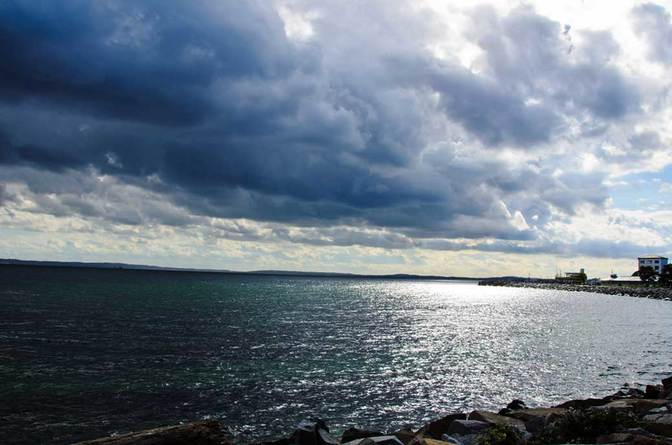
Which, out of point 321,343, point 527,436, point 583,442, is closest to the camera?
point 583,442

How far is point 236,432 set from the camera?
76.0 feet

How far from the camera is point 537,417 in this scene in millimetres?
21109

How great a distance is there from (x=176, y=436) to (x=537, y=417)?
14776mm

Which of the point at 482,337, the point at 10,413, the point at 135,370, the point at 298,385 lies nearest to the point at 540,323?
the point at 482,337

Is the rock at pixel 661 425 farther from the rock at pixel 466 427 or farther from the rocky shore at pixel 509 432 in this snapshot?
the rock at pixel 466 427

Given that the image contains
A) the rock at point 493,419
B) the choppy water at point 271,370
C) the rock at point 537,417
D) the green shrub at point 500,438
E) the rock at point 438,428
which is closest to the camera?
the green shrub at point 500,438

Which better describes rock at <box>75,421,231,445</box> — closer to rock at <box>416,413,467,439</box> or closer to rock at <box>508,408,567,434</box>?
rock at <box>416,413,467,439</box>

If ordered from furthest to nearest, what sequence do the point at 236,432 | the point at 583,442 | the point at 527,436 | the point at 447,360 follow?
the point at 447,360, the point at 236,432, the point at 527,436, the point at 583,442

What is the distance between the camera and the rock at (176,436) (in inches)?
520

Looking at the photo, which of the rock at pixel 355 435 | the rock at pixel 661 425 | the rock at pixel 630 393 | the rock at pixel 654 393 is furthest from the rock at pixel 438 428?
the rock at pixel 654 393

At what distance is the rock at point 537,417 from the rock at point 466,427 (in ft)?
6.48

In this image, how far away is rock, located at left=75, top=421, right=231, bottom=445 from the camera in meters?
13.2

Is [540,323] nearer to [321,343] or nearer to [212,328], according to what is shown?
[321,343]

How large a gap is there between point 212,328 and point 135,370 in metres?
25.1
